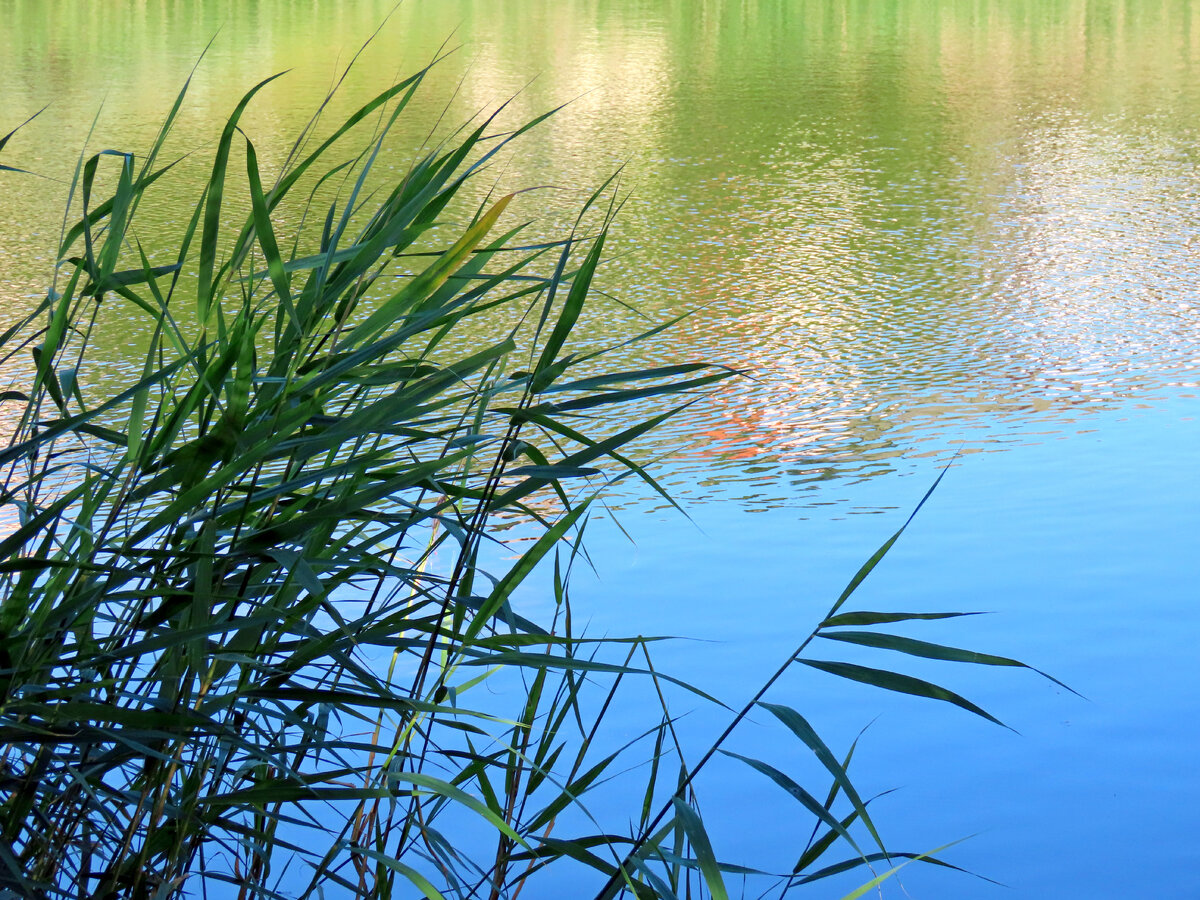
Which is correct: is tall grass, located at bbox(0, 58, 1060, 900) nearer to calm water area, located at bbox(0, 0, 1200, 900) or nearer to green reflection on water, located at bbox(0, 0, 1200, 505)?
calm water area, located at bbox(0, 0, 1200, 900)

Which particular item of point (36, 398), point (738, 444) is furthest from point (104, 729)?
point (738, 444)

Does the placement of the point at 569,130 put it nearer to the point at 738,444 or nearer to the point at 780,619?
the point at 738,444

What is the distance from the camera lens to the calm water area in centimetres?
213

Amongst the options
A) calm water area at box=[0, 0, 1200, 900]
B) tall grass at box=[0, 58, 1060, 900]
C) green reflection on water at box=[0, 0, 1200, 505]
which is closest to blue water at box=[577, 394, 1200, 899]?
calm water area at box=[0, 0, 1200, 900]

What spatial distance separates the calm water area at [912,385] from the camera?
213cm

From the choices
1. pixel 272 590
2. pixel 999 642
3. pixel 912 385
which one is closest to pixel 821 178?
pixel 912 385

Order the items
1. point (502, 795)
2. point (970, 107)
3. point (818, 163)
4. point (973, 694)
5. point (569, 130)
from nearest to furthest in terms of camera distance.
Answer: point (502, 795) < point (973, 694) < point (818, 163) < point (569, 130) < point (970, 107)

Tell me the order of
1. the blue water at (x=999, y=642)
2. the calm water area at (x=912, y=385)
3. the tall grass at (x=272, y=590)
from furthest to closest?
the calm water area at (x=912, y=385), the blue water at (x=999, y=642), the tall grass at (x=272, y=590)

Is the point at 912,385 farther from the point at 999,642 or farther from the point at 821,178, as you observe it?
the point at 821,178

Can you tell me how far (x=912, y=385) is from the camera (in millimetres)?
4145

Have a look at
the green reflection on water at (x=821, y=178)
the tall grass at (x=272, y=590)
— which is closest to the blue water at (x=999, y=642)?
the green reflection on water at (x=821, y=178)

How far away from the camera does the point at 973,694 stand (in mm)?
2350

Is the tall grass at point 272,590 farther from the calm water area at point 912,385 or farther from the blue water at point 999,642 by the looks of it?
the blue water at point 999,642

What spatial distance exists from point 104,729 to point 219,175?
0.45 meters
